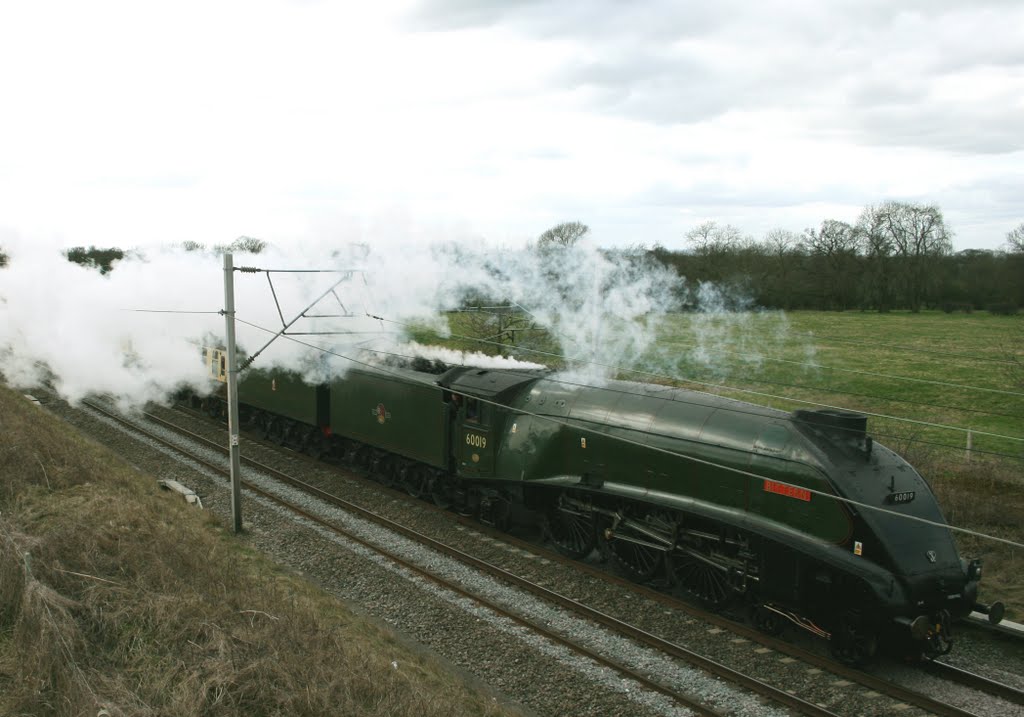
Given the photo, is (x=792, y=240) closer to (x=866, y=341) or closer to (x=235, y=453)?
(x=866, y=341)

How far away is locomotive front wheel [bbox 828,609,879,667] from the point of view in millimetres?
8734

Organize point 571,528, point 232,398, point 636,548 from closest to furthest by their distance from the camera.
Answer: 1. point 636,548
2. point 571,528
3. point 232,398

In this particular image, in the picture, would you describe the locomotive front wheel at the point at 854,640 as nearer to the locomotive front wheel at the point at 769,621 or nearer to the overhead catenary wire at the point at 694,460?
the locomotive front wheel at the point at 769,621

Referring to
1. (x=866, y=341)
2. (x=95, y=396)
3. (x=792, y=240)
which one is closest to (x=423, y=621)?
(x=866, y=341)

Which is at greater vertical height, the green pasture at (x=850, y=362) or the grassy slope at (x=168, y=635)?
the green pasture at (x=850, y=362)

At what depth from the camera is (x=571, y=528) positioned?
12.7 m

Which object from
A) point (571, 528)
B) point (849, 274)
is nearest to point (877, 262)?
point (849, 274)

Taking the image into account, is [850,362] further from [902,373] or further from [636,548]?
[636,548]

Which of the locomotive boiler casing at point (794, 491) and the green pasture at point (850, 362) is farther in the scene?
the green pasture at point (850, 362)

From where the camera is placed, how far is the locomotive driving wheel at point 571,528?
12.3 meters

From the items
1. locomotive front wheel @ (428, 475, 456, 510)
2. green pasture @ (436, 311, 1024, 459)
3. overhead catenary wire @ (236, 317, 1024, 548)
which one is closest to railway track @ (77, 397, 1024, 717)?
A: overhead catenary wire @ (236, 317, 1024, 548)

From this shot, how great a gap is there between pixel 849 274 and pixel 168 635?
19.7 m

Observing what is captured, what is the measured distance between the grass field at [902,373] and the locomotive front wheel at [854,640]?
5592 millimetres

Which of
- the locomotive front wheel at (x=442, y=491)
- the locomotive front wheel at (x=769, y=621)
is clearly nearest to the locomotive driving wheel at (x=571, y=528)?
the locomotive front wheel at (x=442, y=491)
